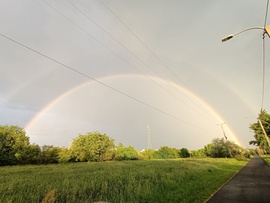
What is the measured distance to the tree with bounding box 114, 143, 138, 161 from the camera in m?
107

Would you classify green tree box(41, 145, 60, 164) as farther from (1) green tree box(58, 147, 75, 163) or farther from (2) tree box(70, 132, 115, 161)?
(2) tree box(70, 132, 115, 161)

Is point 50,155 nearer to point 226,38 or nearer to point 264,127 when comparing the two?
point 264,127

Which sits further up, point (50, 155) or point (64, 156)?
point (50, 155)

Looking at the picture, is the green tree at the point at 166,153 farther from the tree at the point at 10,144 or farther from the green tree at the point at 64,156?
the tree at the point at 10,144

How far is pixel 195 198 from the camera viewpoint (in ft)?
35.6

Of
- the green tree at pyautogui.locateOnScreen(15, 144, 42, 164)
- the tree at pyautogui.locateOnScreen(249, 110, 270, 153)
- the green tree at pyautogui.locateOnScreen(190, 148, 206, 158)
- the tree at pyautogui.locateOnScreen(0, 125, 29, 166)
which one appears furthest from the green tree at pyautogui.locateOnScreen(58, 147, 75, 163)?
the green tree at pyautogui.locateOnScreen(190, 148, 206, 158)

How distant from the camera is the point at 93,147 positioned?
3477 inches

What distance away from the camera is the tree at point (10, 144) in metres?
74.5

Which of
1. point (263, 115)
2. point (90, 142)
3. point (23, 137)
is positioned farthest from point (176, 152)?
point (23, 137)

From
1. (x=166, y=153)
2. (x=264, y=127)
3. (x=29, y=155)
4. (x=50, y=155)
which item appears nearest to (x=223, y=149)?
(x=166, y=153)

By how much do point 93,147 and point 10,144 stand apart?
33.9 m

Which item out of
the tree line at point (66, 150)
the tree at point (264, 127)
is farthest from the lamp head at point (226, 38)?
the tree line at point (66, 150)

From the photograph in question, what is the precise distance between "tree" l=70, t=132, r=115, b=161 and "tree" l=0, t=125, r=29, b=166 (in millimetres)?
21203

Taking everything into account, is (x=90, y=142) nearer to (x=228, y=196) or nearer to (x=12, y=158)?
(x=12, y=158)
